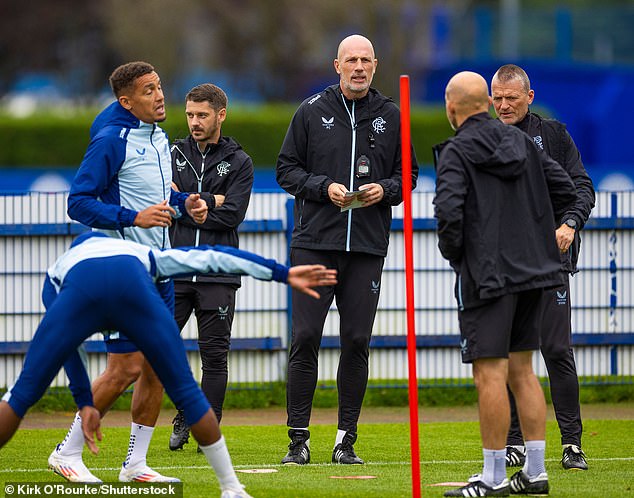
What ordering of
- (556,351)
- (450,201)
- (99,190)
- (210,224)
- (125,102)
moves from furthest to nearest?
(210,224) → (556,351) → (125,102) → (99,190) → (450,201)

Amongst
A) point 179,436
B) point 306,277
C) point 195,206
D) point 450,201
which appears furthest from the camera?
point 179,436

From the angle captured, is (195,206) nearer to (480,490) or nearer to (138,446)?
(138,446)

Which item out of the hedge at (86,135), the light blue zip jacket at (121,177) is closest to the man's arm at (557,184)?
the light blue zip jacket at (121,177)

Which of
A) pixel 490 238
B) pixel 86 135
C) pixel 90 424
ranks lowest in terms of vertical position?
pixel 90 424

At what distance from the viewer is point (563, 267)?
8.50m

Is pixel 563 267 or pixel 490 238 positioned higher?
pixel 490 238

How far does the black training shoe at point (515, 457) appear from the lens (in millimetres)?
8609

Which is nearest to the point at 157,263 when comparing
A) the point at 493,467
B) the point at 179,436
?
the point at 493,467

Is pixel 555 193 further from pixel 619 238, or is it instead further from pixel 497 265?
pixel 619 238

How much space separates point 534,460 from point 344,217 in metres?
2.16

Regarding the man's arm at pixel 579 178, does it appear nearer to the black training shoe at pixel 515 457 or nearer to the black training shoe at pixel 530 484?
the black training shoe at pixel 515 457

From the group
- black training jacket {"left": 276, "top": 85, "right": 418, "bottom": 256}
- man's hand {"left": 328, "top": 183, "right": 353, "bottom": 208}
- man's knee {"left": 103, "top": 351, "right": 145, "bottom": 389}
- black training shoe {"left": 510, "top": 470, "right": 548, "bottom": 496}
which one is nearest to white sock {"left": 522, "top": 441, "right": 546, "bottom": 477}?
black training shoe {"left": 510, "top": 470, "right": 548, "bottom": 496}

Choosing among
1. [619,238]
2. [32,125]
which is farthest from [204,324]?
[32,125]

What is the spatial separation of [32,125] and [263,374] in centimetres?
A: 2667
